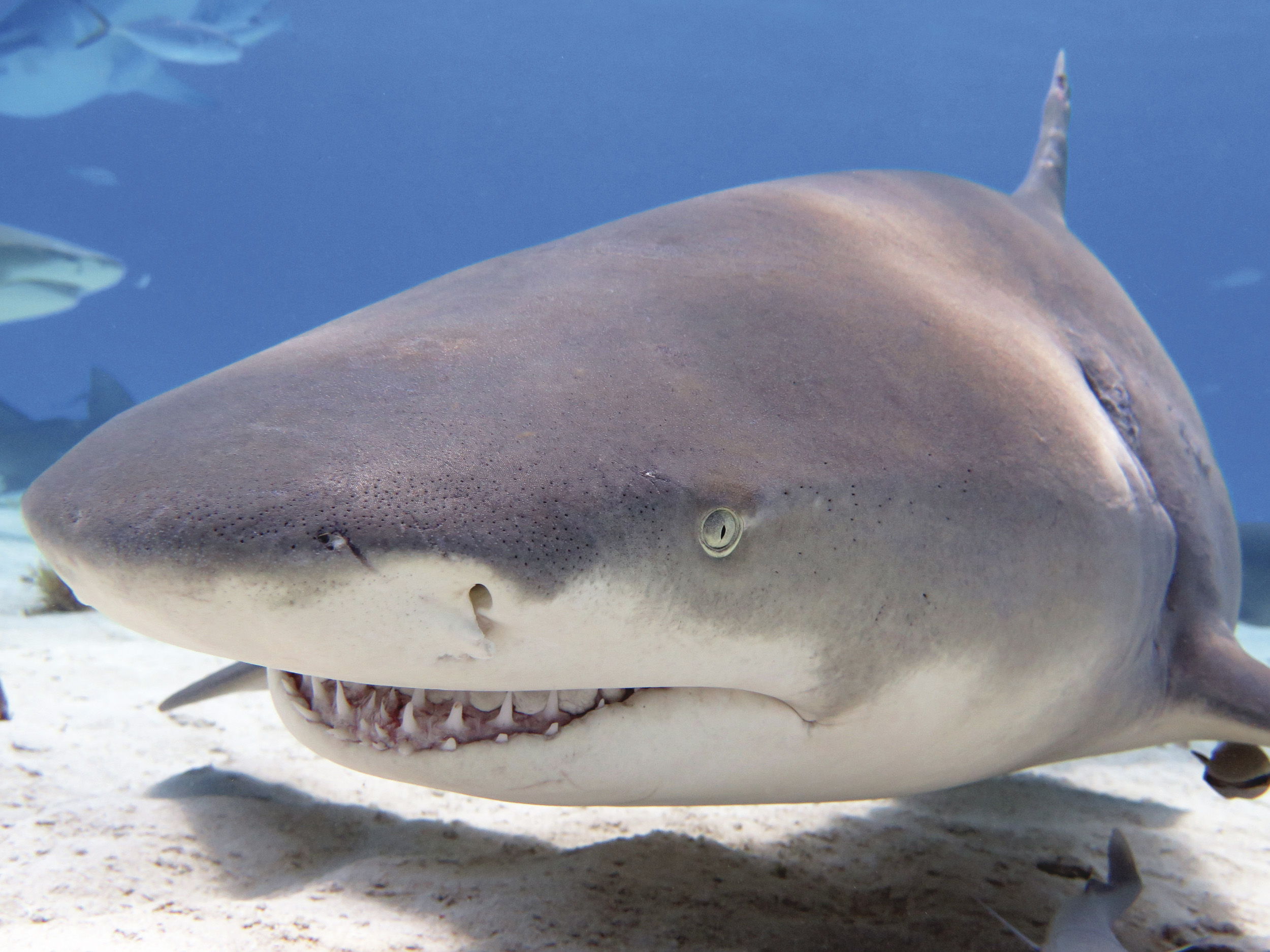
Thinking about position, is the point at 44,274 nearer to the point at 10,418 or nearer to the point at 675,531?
the point at 10,418

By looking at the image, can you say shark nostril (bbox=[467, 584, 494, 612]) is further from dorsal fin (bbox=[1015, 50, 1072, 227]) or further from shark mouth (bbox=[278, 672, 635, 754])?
dorsal fin (bbox=[1015, 50, 1072, 227])

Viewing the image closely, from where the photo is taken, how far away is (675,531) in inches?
46.6

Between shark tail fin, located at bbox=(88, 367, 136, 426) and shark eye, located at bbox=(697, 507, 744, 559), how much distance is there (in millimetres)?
15844

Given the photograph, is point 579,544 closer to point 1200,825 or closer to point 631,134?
point 1200,825

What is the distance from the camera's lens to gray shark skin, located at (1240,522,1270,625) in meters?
9.09

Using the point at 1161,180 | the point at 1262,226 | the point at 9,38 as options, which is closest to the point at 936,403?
the point at 9,38

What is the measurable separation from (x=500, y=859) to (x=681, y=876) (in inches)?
18.4

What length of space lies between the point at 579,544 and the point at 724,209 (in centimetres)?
137

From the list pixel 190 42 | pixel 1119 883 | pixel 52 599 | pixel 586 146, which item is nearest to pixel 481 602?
pixel 1119 883

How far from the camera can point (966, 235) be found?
8.10 ft

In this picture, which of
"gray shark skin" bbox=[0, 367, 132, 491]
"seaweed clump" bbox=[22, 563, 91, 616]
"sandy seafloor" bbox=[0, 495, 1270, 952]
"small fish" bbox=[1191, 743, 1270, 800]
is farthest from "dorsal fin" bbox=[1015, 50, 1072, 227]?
"gray shark skin" bbox=[0, 367, 132, 491]

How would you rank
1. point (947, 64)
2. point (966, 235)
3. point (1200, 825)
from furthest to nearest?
point (947, 64) → point (1200, 825) → point (966, 235)

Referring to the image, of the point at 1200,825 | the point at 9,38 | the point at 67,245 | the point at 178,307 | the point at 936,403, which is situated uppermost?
the point at 178,307

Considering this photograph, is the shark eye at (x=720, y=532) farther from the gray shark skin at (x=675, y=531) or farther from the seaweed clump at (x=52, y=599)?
the seaweed clump at (x=52, y=599)
